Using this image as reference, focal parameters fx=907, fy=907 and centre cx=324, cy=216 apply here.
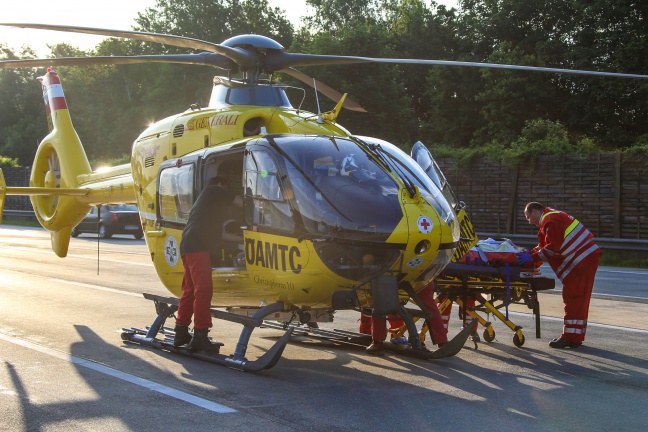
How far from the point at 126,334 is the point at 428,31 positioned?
50.0m

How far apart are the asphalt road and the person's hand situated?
0.96 m

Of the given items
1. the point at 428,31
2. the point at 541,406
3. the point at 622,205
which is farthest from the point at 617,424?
the point at 428,31

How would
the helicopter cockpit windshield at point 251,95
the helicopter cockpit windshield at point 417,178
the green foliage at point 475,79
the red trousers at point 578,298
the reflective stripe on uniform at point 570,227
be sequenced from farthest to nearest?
the green foliage at point 475,79
the helicopter cockpit windshield at point 251,95
the reflective stripe on uniform at point 570,227
the red trousers at point 578,298
the helicopter cockpit windshield at point 417,178

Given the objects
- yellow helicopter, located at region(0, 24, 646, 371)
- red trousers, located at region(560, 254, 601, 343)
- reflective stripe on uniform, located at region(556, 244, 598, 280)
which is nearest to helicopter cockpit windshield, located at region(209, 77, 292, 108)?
yellow helicopter, located at region(0, 24, 646, 371)

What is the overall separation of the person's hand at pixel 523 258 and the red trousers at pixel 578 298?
508mm

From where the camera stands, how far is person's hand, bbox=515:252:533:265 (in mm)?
10031

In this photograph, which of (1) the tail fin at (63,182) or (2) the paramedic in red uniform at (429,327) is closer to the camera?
(2) the paramedic in red uniform at (429,327)

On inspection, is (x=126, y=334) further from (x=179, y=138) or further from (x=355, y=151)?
(x=355, y=151)

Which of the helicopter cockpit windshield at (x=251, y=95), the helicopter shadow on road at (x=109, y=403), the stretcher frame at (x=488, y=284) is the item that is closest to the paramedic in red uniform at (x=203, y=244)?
the helicopter shadow on road at (x=109, y=403)

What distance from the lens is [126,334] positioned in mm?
10109

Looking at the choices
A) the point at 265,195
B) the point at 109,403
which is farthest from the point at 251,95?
the point at 109,403

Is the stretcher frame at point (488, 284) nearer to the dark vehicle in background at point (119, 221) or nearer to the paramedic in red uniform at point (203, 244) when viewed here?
the paramedic in red uniform at point (203, 244)

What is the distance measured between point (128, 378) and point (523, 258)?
15.0ft

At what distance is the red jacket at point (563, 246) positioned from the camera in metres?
10.2
